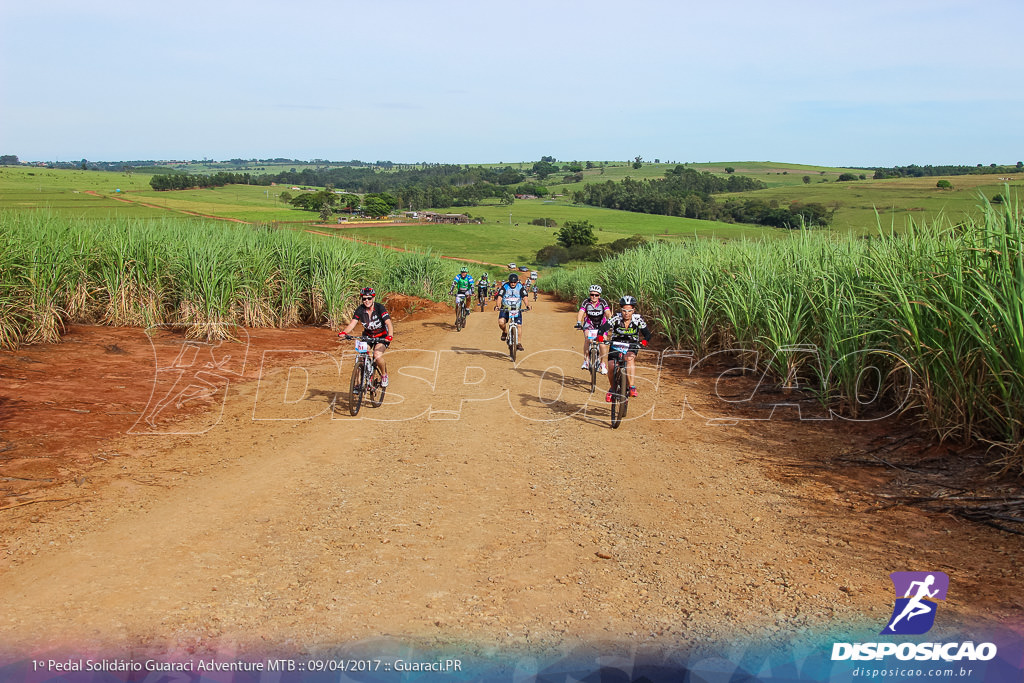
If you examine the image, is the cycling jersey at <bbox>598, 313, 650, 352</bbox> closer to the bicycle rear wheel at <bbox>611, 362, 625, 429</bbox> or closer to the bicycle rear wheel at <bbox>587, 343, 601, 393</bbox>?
the bicycle rear wheel at <bbox>611, 362, 625, 429</bbox>

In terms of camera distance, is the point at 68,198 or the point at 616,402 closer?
the point at 616,402

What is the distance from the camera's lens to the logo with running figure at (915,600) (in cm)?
373

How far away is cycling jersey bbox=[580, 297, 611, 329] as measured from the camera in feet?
36.1

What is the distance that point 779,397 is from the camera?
Answer: 10180 mm

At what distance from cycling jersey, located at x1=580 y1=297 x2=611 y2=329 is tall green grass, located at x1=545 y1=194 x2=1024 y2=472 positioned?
2830 millimetres

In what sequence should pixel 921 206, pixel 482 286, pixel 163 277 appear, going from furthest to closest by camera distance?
pixel 482 286
pixel 163 277
pixel 921 206

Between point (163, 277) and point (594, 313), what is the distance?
10712 mm

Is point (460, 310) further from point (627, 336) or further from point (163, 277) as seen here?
point (627, 336)

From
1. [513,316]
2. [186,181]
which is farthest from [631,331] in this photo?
[186,181]

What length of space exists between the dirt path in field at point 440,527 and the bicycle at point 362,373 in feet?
1.17

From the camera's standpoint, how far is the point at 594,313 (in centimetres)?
1109

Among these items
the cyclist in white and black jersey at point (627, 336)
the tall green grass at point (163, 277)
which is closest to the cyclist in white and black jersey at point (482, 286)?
the tall green grass at point (163, 277)

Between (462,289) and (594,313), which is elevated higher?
(594,313)

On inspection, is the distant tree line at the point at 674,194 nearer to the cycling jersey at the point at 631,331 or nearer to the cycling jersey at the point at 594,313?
the cycling jersey at the point at 594,313
